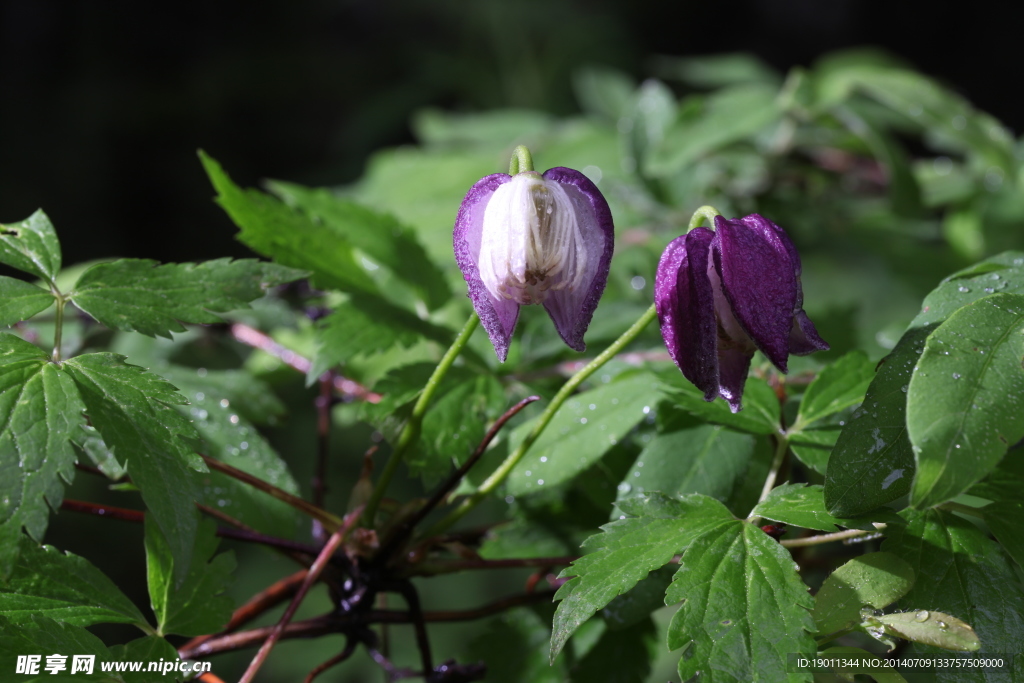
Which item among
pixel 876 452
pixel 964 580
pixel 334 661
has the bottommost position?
pixel 334 661

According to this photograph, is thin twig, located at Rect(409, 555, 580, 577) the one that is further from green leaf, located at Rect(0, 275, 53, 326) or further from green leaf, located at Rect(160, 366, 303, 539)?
green leaf, located at Rect(0, 275, 53, 326)

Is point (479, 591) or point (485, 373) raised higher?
point (485, 373)

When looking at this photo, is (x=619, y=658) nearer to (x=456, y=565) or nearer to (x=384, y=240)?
(x=456, y=565)

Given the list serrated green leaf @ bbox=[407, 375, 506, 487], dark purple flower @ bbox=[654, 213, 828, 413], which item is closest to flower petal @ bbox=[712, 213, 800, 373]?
dark purple flower @ bbox=[654, 213, 828, 413]

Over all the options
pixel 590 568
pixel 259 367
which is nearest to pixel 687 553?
pixel 590 568

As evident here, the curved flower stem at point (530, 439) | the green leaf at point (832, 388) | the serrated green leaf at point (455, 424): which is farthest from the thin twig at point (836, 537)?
the serrated green leaf at point (455, 424)

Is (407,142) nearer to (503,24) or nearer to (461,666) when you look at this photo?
(503,24)

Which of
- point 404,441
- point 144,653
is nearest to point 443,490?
point 404,441

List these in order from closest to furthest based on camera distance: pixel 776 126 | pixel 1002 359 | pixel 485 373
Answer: pixel 1002 359
pixel 485 373
pixel 776 126
